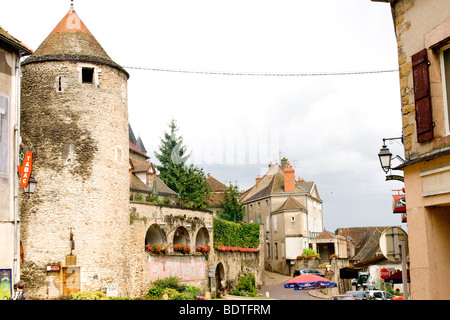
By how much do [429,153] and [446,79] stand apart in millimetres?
1212

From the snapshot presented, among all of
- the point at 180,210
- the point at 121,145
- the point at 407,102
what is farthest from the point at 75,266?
the point at 407,102

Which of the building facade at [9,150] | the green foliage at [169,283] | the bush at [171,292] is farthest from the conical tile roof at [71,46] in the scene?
the bush at [171,292]

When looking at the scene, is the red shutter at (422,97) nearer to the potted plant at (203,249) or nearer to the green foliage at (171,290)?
the green foliage at (171,290)

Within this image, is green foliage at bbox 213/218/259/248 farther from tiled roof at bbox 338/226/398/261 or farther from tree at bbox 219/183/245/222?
tiled roof at bbox 338/226/398/261

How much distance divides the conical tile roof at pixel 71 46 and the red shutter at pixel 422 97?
20207 millimetres

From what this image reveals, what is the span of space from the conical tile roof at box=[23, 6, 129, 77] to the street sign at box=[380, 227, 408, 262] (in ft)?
66.4

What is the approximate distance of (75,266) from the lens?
25219 millimetres

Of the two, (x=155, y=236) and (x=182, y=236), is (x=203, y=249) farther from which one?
(x=155, y=236)

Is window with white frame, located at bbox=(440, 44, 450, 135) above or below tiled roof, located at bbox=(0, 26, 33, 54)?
below

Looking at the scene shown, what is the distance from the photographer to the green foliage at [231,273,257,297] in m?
40.7

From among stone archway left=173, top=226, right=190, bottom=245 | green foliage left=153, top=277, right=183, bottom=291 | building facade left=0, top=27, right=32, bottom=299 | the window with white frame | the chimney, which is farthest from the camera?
the chimney

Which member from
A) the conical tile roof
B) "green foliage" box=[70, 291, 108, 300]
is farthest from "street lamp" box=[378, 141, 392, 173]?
the conical tile roof

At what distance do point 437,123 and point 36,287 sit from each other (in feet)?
67.6
